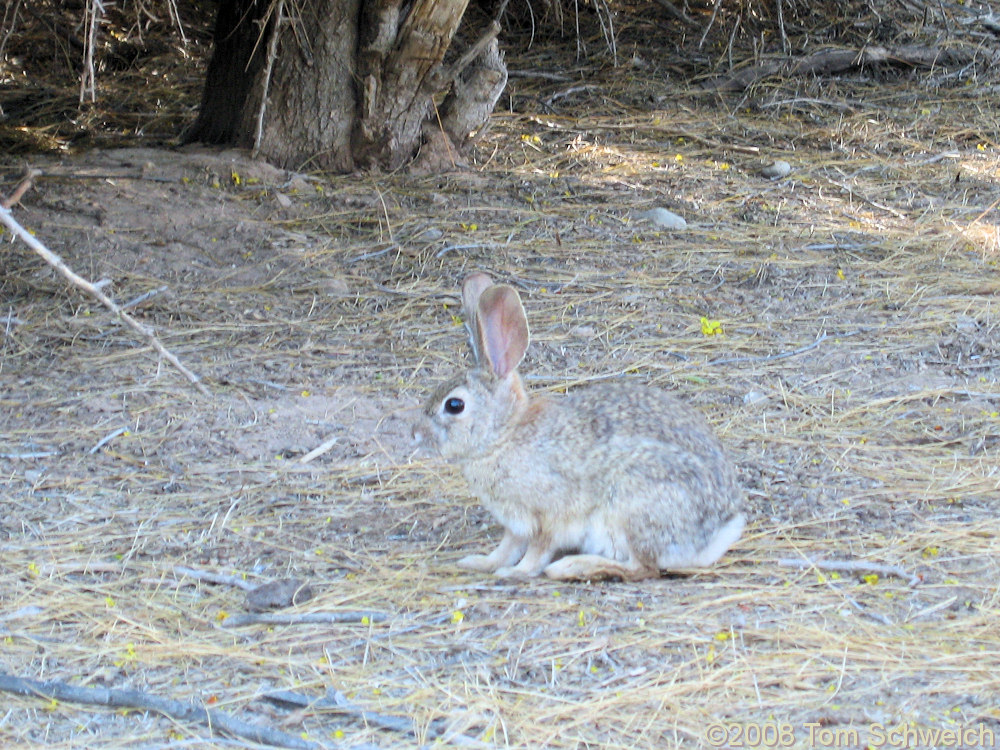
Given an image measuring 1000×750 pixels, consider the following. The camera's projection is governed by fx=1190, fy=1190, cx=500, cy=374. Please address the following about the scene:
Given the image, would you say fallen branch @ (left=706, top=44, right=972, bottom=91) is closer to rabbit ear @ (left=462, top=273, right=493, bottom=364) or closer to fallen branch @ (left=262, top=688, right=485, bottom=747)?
rabbit ear @ (left=462, top=273, right=493, bottom=364)

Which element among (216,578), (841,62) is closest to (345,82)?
(841,62)

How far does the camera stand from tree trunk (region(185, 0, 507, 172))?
6.99 metres

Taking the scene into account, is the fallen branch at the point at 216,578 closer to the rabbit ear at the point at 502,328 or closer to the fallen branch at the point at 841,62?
the rabbit ear at the point at 502,328

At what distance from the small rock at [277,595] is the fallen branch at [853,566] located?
1.48 meters

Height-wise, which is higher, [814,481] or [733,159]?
[733,159]

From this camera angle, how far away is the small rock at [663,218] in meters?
6.85

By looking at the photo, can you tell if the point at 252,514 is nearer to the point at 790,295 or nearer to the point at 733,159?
the point at 790,295

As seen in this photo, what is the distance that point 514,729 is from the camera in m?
2.80

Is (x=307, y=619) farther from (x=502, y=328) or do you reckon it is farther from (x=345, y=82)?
(x=345, y=82)

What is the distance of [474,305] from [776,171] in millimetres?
4196

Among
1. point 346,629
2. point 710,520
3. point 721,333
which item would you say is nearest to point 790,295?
point 721,333

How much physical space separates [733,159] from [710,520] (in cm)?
457

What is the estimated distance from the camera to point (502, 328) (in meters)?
3.88

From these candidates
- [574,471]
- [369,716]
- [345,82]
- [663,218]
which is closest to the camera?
[369,716]
